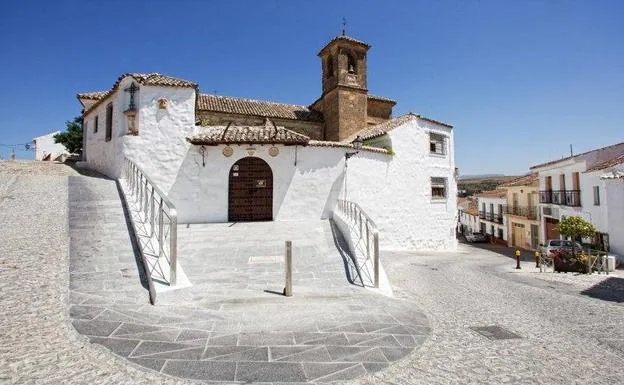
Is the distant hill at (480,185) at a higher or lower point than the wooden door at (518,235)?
higher

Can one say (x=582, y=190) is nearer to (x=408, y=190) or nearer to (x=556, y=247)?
(x=556, y=247)

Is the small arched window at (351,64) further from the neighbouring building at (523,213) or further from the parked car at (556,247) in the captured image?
the neighbouring building at (523,213)

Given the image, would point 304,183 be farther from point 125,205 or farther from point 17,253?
point 17,253

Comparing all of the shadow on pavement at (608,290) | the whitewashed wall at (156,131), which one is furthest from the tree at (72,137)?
the shadow on pavement at (608,290)

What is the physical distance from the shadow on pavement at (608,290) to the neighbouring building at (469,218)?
29914 millimetres

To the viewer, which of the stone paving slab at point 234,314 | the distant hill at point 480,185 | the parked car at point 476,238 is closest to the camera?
the stone paving slab at point 234,314

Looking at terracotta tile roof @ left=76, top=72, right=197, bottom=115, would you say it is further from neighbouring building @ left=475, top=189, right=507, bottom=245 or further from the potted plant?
neighbouring building @ left=475, top=189, right=507, bottom=245

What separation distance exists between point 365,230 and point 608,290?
708 cm

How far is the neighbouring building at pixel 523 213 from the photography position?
2688cm

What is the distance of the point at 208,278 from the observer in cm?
694

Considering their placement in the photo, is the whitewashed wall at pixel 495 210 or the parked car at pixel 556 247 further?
the whitewashed wall at pixel 495 210

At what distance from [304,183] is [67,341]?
32.9ft

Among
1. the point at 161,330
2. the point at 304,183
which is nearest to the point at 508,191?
the point at 304,183

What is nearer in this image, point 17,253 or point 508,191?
point 17,253
